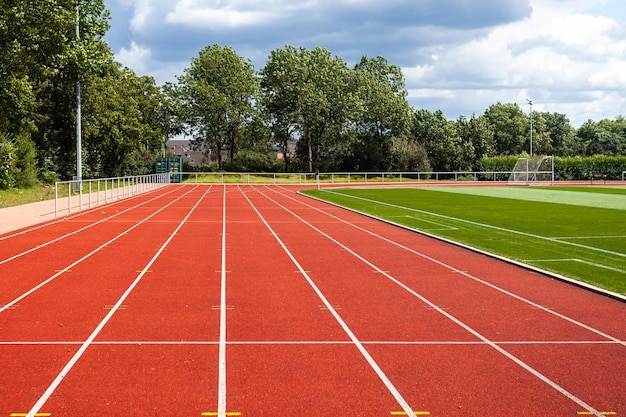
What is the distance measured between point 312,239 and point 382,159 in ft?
197

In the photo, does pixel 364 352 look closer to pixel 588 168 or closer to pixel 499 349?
pixel 499 349

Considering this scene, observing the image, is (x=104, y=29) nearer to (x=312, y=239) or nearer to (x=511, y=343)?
(x=312, y=239)

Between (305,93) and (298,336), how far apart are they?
207ft

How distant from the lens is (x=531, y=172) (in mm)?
55750

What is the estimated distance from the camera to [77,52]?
2803cm

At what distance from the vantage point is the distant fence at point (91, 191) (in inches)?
904

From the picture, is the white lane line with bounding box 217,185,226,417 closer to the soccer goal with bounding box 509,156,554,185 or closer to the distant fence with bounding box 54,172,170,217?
the distant fence with bounding box 54,172,170,217

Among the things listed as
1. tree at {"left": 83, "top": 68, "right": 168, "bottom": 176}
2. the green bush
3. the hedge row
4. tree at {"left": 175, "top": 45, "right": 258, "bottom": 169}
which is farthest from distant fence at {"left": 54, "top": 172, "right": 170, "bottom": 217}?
the hedge row

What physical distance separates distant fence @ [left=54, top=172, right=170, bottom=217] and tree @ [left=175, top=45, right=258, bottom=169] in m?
31.6

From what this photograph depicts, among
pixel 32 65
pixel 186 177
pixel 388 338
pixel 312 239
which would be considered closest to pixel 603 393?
pixel 388 338

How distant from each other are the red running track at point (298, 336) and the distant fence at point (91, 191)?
1011cm

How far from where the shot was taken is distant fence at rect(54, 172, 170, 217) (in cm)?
2295

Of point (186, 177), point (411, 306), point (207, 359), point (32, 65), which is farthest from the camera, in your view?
point (186, 177)

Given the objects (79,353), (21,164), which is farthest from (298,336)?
(21,164)
